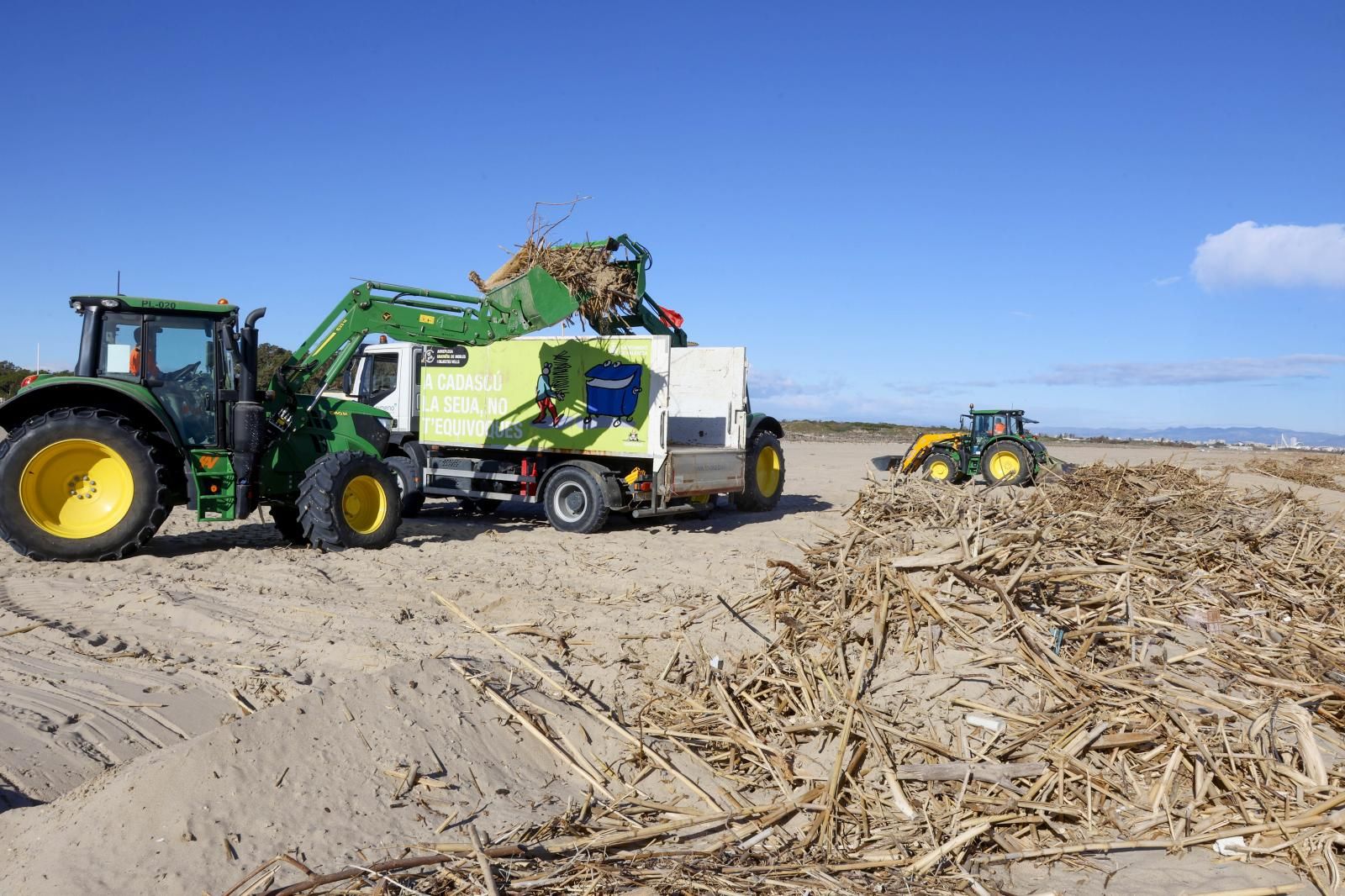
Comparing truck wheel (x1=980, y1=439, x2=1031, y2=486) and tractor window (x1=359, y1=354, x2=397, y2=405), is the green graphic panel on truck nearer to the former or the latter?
tractor window (x1=359, y1=354, x2=397, y2=405)

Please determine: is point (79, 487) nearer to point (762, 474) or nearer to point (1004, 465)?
point (762, 474)

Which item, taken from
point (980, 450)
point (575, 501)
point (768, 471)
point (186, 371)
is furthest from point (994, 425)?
point (186, 371)

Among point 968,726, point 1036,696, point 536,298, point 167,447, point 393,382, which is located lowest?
point 968,726

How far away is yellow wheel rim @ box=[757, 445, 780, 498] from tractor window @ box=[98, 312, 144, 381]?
7975mm

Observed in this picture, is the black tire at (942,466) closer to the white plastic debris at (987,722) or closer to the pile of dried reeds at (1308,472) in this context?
the pile of dried reeds at (1308,472)

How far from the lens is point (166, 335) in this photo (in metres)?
8.95

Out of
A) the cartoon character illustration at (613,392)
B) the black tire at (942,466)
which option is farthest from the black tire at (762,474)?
the black tire at (942,466)

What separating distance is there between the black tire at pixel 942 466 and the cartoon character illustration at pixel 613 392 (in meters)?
8.87

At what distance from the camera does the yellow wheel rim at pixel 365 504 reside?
9.52m

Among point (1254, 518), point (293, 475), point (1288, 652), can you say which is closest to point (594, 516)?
point (293, 475)

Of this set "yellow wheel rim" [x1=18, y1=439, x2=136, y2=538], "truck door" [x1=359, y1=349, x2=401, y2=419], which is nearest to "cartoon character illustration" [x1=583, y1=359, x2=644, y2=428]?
"truck door" [x1=359, y1=349, x2=401, y2=419]

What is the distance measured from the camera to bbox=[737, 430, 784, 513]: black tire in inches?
520

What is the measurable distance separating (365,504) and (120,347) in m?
2.71

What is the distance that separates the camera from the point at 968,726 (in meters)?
4.48
